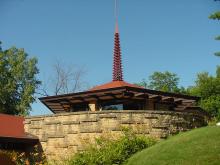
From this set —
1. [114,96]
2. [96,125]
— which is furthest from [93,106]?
[96,125]

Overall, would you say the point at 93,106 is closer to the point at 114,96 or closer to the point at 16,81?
the point at 114,96

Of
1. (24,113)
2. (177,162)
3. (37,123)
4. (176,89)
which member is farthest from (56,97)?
(176,89)

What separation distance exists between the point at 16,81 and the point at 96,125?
115ft

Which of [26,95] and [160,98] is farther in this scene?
[26,95]

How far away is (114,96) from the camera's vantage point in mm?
28891

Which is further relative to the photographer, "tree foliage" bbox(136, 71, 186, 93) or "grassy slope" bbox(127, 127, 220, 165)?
"tree foliage" bbox(136, 71, 186, 93)

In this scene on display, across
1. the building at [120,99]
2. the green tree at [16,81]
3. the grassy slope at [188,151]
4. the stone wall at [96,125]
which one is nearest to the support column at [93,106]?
the building at [120,99]

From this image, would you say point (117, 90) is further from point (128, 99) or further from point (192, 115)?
point (192, 115)

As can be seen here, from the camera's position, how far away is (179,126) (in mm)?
24562

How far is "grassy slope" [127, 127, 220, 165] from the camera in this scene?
17.0 meters

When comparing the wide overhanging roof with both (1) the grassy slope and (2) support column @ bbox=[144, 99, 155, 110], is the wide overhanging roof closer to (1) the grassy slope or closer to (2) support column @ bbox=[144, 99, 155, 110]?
(2) support column @ bbox=[144, 99, 155, 110]

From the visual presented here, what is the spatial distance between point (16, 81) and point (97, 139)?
3630 centimetres

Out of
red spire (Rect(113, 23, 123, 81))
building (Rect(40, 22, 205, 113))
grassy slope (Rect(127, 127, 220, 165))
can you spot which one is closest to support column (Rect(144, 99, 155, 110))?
building (Rect(40, 22, 205, 113))

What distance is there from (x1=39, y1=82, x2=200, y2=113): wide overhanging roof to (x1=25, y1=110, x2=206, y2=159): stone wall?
3973mm
